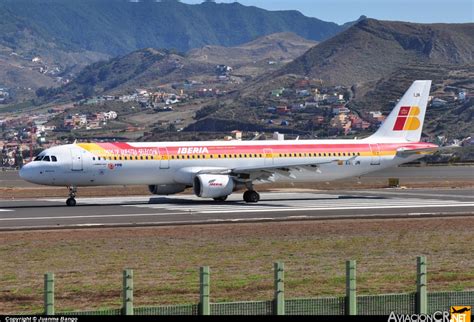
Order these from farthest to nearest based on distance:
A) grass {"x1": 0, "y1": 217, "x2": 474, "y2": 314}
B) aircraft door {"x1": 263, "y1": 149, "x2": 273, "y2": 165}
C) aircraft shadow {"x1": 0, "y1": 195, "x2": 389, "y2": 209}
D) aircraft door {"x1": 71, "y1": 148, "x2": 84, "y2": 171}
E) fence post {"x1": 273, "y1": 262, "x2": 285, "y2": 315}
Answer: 1. aircraft door {"x1": 263, "y1": 149, "x2": 273, "y2": 165}
2. aircraft shadow {"x1": 0, "y1": 195, "x2": 389, "y2": 209}
3. aircraft door {"x1": 71, "y1": 148, "x2": 84, "y2": 171}
4. grass {"x1": 0, "y1": 217, "x2": 474, "y2": 314}
5. fence post {"x1": 273, "y1": 262, "x2": 285, "y2": 315}

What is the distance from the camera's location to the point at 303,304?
19.3 m

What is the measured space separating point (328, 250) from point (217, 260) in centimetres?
466

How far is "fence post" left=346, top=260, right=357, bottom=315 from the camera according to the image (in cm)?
1917

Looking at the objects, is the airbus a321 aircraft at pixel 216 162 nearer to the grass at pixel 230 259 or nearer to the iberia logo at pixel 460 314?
the grass at pixel 230 259

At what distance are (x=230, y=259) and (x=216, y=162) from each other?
28156mm

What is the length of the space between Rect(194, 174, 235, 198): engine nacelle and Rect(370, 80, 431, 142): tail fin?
13058 millimetres

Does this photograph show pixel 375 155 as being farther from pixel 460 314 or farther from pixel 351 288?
pixel 460 314

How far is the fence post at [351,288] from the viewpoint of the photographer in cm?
1917

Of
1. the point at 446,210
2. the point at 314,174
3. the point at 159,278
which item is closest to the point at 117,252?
the point at 159,278

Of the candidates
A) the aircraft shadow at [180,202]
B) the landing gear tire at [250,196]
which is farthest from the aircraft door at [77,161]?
the landing gear tire at [250,196]

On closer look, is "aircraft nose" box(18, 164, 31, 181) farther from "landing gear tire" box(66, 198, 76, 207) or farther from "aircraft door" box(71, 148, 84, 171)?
"landing gear tire" box(66, 198, 76, 207)

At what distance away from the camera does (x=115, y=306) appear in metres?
A: 22.9

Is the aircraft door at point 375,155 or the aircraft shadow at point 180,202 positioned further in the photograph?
the aircraft door at point 375,155

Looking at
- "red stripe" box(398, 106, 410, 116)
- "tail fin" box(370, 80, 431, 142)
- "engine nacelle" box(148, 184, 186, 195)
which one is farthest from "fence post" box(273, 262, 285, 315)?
"red stripe" box(398, 106, 410, 116)
